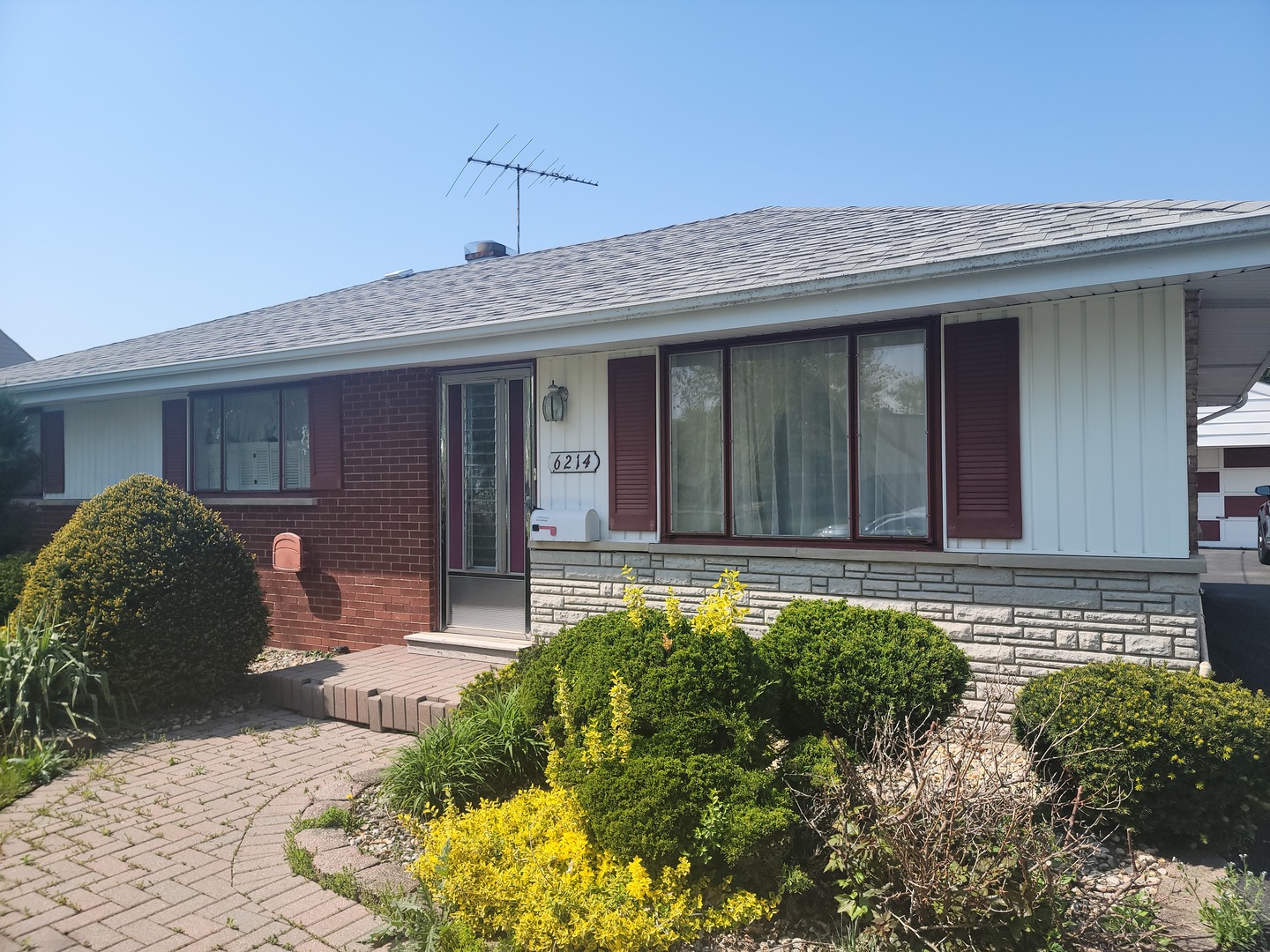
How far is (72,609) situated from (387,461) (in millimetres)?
3146

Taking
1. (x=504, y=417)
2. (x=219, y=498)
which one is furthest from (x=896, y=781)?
(x=219, y=498)

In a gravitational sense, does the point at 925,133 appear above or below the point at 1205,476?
above

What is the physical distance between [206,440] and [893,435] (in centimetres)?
811

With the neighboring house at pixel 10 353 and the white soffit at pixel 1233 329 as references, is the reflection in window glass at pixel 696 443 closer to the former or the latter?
the white soffit at pixel 1233 329

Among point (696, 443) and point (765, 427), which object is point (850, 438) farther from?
point (696, 443)

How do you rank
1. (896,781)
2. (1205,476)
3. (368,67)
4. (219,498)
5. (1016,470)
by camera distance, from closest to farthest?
1. (896,781)
2. (1016,470)
3. (368,67)
4. (219,498)
5. (1205,476)

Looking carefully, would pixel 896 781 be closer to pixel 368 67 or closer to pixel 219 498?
pixel 368 67

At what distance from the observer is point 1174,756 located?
3881mm

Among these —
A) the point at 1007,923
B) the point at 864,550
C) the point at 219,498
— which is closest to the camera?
the point at 1007,923

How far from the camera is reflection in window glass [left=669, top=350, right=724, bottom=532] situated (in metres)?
7.10

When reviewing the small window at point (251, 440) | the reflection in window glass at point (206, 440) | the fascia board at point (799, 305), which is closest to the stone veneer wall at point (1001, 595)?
the fascia board at point (799, 305)

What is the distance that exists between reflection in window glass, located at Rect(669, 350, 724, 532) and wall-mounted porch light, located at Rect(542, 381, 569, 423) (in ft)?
3.61

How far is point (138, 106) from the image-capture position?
6.55 m

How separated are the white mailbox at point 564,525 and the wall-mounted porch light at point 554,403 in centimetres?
85
